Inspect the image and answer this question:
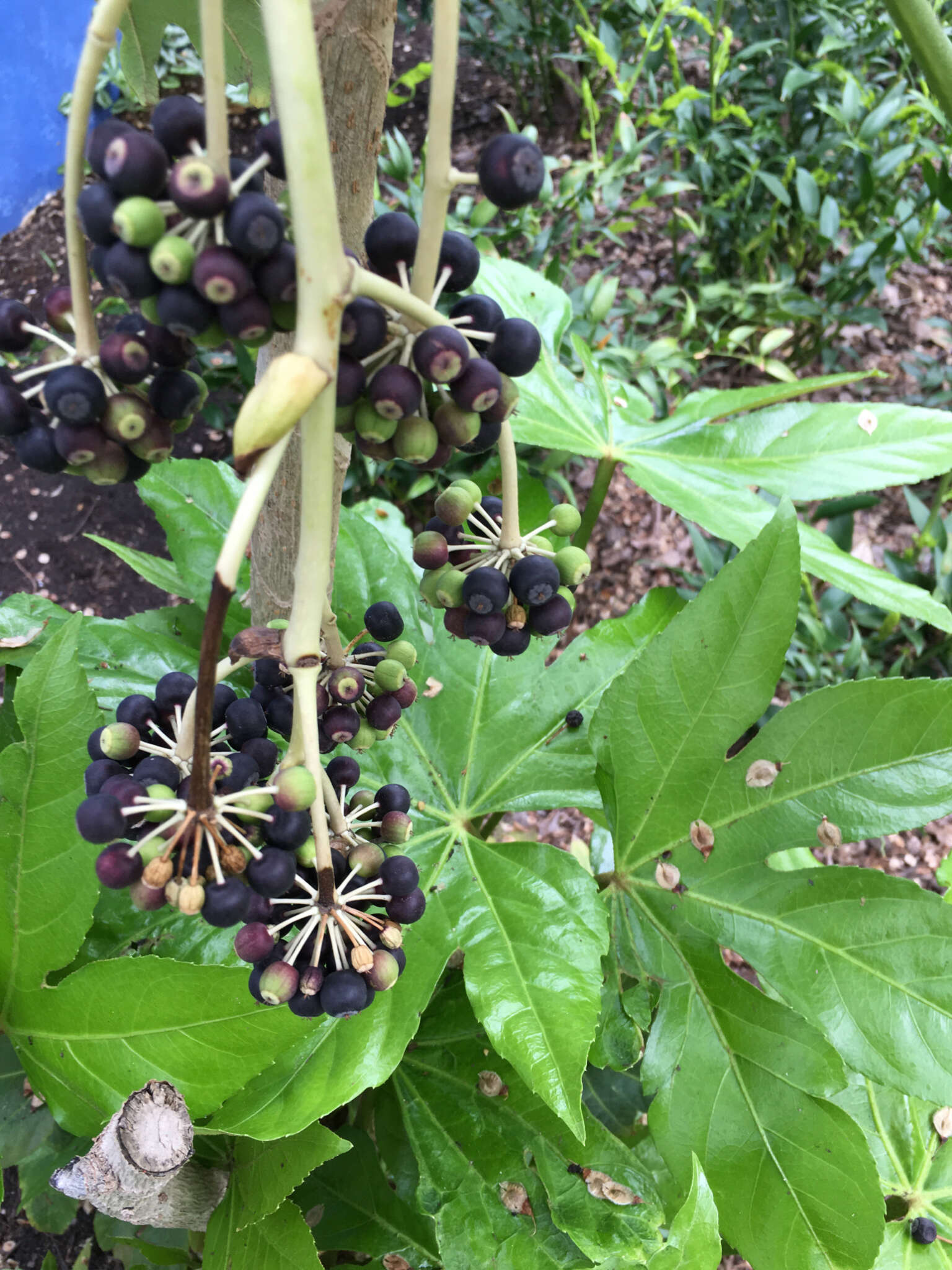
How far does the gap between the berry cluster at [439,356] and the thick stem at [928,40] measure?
583 mm

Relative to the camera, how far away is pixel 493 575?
2.69ft

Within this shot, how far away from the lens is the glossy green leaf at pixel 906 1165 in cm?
149

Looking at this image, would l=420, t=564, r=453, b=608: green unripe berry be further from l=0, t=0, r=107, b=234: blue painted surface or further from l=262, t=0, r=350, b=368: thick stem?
l=0, t=0, r=107, b=234: blue painted surface

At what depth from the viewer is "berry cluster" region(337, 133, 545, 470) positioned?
0.59 metres

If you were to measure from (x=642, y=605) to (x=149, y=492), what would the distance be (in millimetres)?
906

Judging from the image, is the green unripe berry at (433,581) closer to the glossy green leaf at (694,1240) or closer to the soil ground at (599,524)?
the glossy green leaf at (694,1240)

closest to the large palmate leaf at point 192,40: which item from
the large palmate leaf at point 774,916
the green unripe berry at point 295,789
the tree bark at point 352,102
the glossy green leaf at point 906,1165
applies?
the tree bark at point 352,102

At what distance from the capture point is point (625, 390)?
78.0 inches

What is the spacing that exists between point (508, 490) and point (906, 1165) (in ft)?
4.98

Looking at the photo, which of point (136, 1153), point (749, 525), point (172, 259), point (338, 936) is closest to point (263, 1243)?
point (136, 1153)

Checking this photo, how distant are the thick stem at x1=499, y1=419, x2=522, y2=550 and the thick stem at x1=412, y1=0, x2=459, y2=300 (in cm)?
12

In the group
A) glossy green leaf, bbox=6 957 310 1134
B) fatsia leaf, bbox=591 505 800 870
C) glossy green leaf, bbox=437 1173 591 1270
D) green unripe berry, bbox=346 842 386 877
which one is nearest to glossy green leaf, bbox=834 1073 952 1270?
glossy green leaf, bbox=437 1173 591 1270

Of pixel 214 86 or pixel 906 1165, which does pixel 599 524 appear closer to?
pixel 906 1165

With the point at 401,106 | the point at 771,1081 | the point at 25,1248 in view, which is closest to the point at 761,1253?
the point at 771,1081
